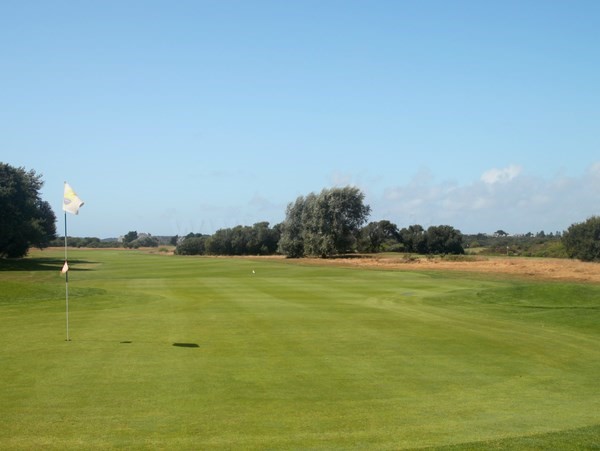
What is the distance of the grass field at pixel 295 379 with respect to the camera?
878 centimetres

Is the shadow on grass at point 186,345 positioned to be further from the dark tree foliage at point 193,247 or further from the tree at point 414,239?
the dark tree foliage at point 193,247

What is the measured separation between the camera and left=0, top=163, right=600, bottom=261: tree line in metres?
69.9

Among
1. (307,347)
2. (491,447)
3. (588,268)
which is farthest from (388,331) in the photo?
(588,268)

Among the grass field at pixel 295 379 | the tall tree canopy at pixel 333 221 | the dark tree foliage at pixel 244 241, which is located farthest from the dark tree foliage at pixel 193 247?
the grass field at pixel 295 379

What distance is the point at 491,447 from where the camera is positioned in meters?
8.05

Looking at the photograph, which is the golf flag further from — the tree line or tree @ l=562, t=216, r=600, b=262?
tree @ l=562, t=216, r=600, b=262

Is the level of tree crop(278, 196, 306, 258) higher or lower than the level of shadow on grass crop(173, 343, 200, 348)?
higher

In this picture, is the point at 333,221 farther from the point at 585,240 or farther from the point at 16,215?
the point at 16,215

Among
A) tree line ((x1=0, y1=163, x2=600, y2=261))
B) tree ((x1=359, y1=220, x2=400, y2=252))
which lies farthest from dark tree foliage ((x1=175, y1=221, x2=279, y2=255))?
tree ((x1=359, y1=220, x2=400, y2=252))

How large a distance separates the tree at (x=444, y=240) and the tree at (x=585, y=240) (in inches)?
1119

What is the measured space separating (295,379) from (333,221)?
285ft

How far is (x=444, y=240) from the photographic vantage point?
4557 inches

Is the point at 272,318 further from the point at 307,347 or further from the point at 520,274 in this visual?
the point at 520,274

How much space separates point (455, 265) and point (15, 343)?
55.9 meters
